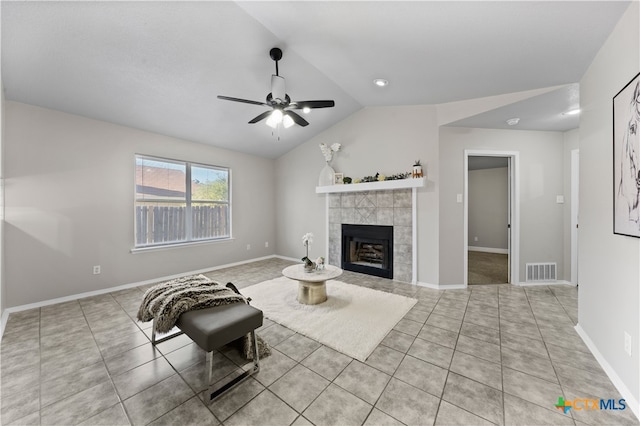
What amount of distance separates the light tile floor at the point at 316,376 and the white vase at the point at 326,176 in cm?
289

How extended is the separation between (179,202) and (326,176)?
2816 mm

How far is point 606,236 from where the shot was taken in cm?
187

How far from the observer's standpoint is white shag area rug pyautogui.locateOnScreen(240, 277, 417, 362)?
2232 mm

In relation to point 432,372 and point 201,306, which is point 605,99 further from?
point 201,306

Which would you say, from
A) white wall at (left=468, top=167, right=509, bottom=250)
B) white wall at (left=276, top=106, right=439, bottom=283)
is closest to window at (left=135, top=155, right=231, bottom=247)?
white wall at (left=276, top=106, right=439, bottom=283)

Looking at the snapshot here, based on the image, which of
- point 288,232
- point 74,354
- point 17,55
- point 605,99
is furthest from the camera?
point 288,232

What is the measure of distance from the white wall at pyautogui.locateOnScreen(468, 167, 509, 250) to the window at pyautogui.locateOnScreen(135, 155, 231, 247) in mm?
6718

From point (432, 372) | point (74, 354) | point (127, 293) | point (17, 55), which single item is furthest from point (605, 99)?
point (127, 293)

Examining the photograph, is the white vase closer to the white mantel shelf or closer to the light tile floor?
the white mantel shelf

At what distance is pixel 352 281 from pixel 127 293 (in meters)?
3.44

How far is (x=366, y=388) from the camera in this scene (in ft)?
5.41

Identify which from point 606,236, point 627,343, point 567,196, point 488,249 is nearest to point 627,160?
point 606,236

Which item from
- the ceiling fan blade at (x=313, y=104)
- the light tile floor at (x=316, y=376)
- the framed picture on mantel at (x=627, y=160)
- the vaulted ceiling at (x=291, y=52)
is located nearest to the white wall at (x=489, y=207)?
the vaulted ceiling at (x=291, y=52)

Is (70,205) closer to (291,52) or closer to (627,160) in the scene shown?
(291,52)
